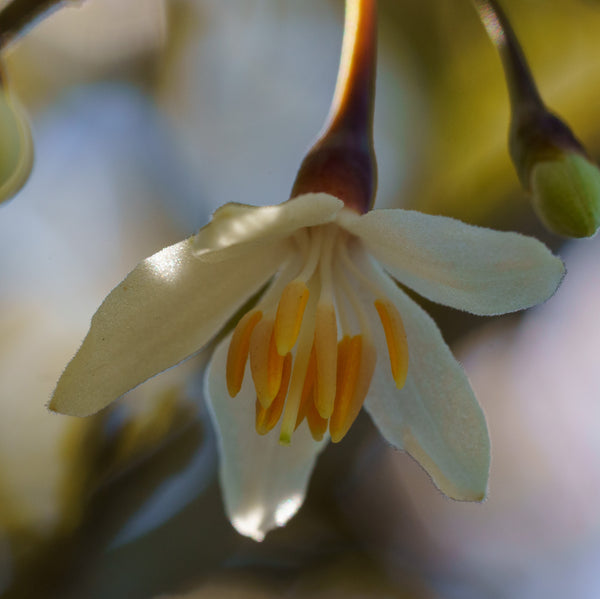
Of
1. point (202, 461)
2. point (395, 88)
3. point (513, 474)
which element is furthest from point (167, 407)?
Result: point (513, 474)

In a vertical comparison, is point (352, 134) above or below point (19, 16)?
below

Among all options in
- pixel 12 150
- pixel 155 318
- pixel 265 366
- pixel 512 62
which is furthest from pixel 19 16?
pixel 512 62

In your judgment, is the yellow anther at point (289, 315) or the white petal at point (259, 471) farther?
the white petal at point (259, 471)

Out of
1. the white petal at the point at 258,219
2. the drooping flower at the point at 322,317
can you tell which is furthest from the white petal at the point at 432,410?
the white petal at the point at 258,219

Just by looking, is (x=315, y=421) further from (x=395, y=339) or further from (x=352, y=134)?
(x=352, y=134)

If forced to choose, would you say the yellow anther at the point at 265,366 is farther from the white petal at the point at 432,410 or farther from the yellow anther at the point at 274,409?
the white petal at the point at 432,410

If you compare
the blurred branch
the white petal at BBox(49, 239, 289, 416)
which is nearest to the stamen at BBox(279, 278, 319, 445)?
the white petal at BBox(49, 239, 289, 416)

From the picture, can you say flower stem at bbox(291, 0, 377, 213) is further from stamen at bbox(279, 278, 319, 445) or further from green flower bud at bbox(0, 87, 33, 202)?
green flower bud at bbox(0, 87, 33, 202)

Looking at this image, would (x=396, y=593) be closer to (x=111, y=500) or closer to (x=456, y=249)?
(x=111, y=500)
